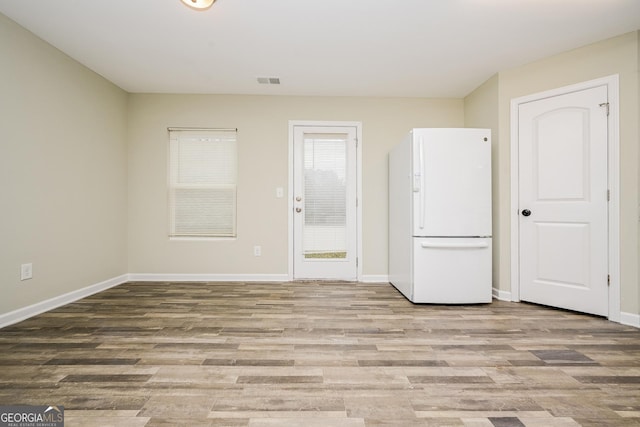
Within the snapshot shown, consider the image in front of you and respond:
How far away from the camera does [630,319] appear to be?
7.90 ft

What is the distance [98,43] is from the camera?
266cm

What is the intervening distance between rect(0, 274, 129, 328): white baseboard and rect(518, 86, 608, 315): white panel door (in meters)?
4.50

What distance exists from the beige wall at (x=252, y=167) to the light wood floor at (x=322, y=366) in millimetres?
1065

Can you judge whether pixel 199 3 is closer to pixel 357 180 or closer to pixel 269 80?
pixel 269 80

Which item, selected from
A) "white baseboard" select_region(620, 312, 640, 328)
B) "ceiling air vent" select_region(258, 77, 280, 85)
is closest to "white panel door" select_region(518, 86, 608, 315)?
"white baseboard" select_region(620, 312, 640, 328)

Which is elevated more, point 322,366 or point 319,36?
point 319,36

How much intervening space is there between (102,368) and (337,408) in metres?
1.34

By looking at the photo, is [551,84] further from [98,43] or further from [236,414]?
[98,43]

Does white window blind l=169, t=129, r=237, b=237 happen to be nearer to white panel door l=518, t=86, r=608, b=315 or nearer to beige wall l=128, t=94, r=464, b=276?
beige wall l=128, t=94, r=464, b=276

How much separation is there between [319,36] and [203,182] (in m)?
2.31

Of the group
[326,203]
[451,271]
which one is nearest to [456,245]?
[451,271]

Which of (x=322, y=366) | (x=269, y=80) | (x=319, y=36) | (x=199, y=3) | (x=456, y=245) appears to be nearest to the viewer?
(x=322, y=366)

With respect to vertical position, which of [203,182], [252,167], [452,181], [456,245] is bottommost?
[456,245]

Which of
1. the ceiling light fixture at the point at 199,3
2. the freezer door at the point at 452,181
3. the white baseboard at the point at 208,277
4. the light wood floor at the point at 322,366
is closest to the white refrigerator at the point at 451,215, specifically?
the freezer door at the point at 452,181
